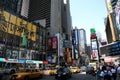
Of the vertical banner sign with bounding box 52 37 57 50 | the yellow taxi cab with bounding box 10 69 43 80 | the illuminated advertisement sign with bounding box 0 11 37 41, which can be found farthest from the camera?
the vertical banner sign with bounding box 52 37 57 50

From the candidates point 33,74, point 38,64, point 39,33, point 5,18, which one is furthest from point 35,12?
point 33,74

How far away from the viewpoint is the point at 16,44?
60.7 meters

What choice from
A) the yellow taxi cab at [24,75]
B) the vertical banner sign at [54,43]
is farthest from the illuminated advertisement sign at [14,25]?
the yellow taxi cab at [24,75]

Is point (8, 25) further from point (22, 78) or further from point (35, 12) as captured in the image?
point (35, 12)

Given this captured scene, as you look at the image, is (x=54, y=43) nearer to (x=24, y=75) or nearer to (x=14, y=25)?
(x=14, y=25)

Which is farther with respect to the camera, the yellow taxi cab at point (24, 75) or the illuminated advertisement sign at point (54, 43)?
the illuminated advertisement sign at point (54, 43)

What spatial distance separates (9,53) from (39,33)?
23905 millimetres

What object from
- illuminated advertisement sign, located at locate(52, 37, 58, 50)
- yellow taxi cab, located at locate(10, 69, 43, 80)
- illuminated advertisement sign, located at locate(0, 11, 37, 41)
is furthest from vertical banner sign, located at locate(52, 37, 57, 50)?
yellow taxi cab, located at locate(10, 69, 43, 80)

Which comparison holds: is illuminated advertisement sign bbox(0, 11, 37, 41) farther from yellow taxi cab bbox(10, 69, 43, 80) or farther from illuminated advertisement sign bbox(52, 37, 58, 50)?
yellow taxi cab bbox(10, 69, 43, 80)

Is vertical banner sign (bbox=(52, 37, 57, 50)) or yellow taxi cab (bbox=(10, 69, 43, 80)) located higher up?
vertical banner sign (bbox=(52, 37, 57, 50))

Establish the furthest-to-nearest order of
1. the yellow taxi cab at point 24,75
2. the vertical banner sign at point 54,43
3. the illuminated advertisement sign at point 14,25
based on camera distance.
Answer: the vertical banner sign at point 54,43
the illuminated advertisement sign at point 14,25
the yellow taxi cab at point 24,75

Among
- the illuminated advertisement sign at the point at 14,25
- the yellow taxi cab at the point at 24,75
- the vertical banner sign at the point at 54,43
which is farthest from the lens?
the vertical banner sign at the point at 54,43

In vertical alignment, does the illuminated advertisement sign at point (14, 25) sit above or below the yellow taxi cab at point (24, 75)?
above

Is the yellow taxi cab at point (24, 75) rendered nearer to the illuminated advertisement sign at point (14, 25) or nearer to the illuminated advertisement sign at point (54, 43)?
the illuminated advertisement sign at point (14, 25)
